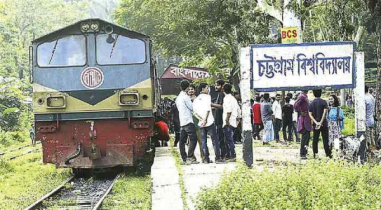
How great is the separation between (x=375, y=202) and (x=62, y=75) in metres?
8.16

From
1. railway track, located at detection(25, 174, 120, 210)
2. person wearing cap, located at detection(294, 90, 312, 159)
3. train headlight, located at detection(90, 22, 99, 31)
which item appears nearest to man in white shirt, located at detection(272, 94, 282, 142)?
person wearing cap, located at detection(294, 90, 312, 159)

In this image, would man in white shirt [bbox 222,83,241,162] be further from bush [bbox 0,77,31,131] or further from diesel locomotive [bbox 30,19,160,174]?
bush [bbox 0,77,31,131]

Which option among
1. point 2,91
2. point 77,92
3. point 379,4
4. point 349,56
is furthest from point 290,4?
point 2,91

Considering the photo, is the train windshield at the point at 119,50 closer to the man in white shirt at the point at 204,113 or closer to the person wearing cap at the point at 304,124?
the man in white shirt at the point at 204,113

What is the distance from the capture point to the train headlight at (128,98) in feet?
40.5

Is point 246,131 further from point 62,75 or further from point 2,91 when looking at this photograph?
point 2,91

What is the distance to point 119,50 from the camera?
12656 mm

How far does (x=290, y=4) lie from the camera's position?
14.7 metres

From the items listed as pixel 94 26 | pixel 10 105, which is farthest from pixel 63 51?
pixel 10 105

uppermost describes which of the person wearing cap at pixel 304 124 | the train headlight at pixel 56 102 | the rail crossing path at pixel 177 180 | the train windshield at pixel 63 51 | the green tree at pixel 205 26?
the green tree at pixel 205 26

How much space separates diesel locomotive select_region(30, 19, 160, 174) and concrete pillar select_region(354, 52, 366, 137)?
3840 mm

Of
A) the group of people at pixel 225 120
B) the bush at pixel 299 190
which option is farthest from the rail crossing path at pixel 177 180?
the group of people at pixel 225 120

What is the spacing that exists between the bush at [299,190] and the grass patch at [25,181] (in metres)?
4.79

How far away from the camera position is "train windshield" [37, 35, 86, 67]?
1258 centimetres
